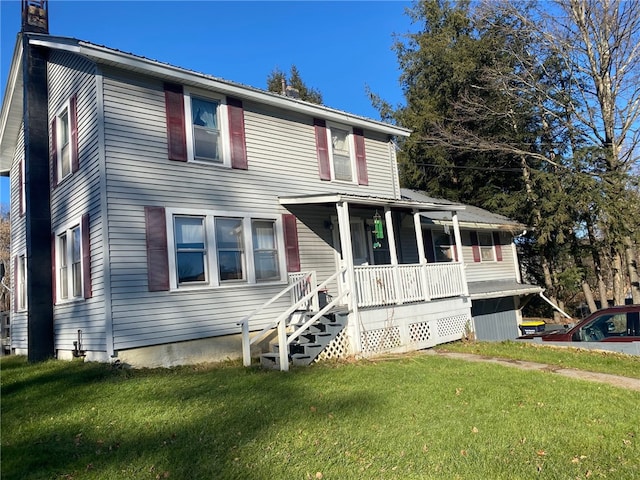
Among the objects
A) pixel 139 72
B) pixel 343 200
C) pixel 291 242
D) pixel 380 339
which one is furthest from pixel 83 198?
pixel 380 339

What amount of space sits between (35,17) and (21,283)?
24.1 feet

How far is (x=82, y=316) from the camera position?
9.89 metres

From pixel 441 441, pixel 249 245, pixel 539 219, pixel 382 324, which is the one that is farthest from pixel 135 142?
pixel 539 219

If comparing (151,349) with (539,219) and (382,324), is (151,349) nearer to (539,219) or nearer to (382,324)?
(382,324)

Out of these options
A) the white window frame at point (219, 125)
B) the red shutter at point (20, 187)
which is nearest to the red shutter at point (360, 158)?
the white window frame at point (219, 125)

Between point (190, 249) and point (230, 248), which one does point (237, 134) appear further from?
point (190, 249)

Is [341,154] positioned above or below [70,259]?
above

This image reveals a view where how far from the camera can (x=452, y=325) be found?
13.1 m

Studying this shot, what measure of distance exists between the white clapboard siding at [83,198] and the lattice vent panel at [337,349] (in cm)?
432

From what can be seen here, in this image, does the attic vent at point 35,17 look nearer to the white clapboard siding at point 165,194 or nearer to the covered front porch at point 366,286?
the white clapboard siding at point 165,194

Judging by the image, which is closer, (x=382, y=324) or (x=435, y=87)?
(x=382, y=324)

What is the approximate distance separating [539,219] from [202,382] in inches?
668

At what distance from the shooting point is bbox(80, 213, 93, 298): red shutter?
9562mm

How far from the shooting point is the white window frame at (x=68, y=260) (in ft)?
33.4
